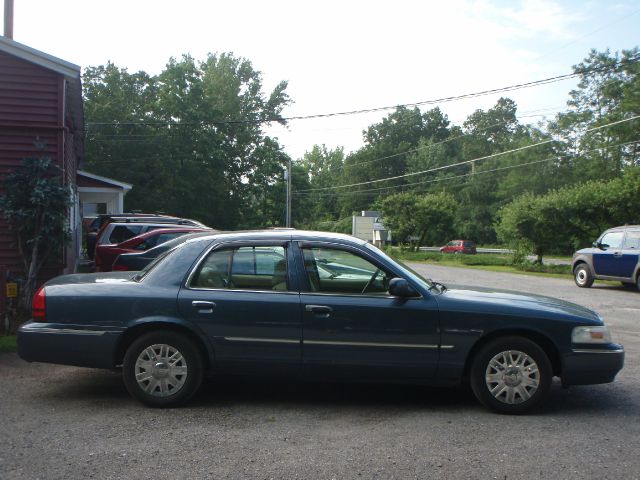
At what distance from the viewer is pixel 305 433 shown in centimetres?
520

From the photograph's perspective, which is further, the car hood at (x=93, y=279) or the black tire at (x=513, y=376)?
the car hood at (x=93, y=279)

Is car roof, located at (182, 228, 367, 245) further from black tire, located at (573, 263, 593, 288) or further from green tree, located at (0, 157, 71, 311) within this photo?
black tire, located at (573, 263, 593, 288)

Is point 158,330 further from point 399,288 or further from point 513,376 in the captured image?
point 513,376

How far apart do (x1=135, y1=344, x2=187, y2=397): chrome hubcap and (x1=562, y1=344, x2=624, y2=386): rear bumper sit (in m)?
3.35

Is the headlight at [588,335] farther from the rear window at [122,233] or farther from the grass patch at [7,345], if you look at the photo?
the rear window at [122,233]

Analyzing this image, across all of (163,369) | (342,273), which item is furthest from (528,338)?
(163,369)

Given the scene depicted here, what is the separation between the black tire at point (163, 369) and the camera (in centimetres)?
576

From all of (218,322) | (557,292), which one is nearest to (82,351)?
(218,322)

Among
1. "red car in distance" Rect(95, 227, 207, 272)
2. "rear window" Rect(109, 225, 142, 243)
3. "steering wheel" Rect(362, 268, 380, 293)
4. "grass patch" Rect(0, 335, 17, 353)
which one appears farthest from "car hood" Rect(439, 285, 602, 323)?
"rear window" Rect(109, 225, 142, 243)

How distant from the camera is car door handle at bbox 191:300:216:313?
19.0 feet

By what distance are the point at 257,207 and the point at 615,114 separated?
31.8 meters

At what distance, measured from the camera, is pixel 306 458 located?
15.2 feet

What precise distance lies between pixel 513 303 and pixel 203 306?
277 centimetres

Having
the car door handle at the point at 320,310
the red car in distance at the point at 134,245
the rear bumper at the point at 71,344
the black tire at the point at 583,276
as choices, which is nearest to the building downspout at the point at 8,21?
the red car in distance at the point at 134,245
